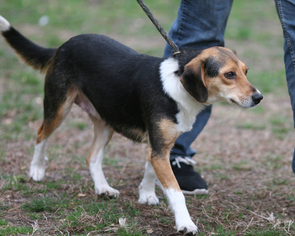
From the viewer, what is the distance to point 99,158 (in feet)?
12.7

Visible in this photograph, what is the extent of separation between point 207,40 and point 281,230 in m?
1.78

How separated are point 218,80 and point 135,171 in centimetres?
184

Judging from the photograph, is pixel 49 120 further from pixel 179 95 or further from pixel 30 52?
pixel 179 95

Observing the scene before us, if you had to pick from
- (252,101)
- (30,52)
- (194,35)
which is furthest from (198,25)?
(30,52)

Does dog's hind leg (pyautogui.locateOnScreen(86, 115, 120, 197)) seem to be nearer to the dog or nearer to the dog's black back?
the dog

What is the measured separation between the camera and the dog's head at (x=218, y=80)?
2.85 meters

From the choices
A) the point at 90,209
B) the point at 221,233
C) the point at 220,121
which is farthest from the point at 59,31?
the point at 221,233

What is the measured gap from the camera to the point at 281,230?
295 cm

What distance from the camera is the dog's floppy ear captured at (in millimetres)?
2840

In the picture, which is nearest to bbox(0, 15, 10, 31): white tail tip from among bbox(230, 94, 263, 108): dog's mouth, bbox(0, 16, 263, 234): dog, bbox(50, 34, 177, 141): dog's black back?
bbox(0, 16, 263, 234): dog

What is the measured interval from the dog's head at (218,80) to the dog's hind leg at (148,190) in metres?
0.94

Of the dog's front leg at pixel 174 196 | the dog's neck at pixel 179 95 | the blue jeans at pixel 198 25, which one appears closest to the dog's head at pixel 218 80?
the dog's neck at pixel 179 95

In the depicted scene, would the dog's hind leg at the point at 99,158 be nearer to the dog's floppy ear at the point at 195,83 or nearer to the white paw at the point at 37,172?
the white paw at the point at 37,172

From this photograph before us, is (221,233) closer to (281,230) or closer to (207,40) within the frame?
(281,230)
